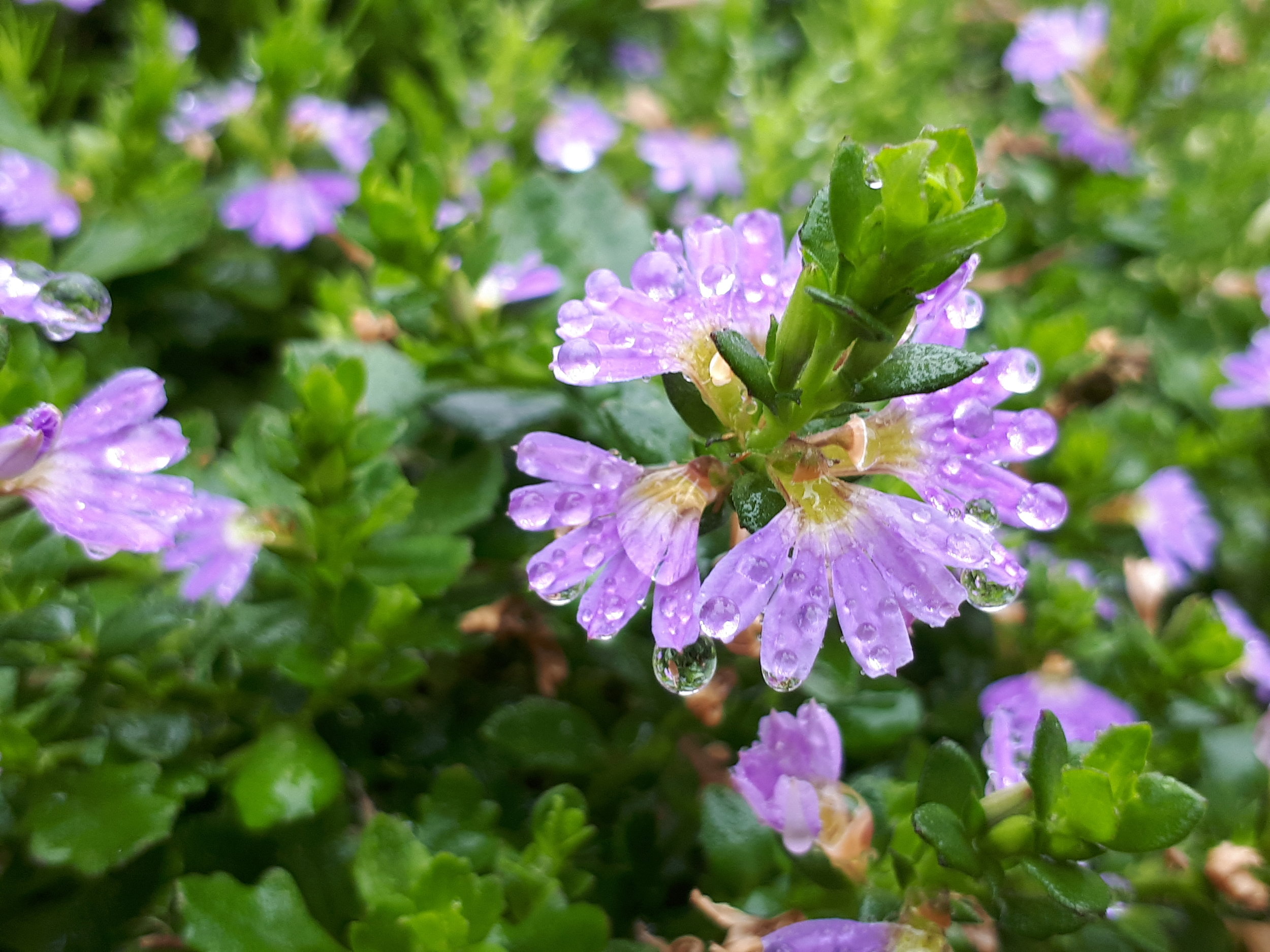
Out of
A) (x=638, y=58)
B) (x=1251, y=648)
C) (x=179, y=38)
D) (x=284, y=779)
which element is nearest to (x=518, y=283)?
(x=284, y=779)

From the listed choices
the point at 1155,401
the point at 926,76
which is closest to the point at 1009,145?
the point at 926,76

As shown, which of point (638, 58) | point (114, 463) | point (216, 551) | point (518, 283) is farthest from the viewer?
point (638, 58)

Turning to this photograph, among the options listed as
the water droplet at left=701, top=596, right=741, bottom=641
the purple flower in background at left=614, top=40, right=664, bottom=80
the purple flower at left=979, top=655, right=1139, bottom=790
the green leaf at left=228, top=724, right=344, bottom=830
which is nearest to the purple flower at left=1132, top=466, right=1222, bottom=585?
the purple flower at left=979, top=655, right=1139, bottom=790

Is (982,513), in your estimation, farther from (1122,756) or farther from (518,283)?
(518,283)

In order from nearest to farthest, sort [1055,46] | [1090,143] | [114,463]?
[114,463], [1090,143], [1055,46]

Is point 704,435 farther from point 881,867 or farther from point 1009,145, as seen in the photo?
point 1009,145

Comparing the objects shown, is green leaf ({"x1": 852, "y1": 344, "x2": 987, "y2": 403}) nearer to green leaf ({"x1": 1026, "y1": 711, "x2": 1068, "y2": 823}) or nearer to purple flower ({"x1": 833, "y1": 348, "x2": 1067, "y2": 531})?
purple flower ({"x1": 833, "y1": 348, "x2": 1067, "y2": 531})

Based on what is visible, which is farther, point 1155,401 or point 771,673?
point 1155,401
